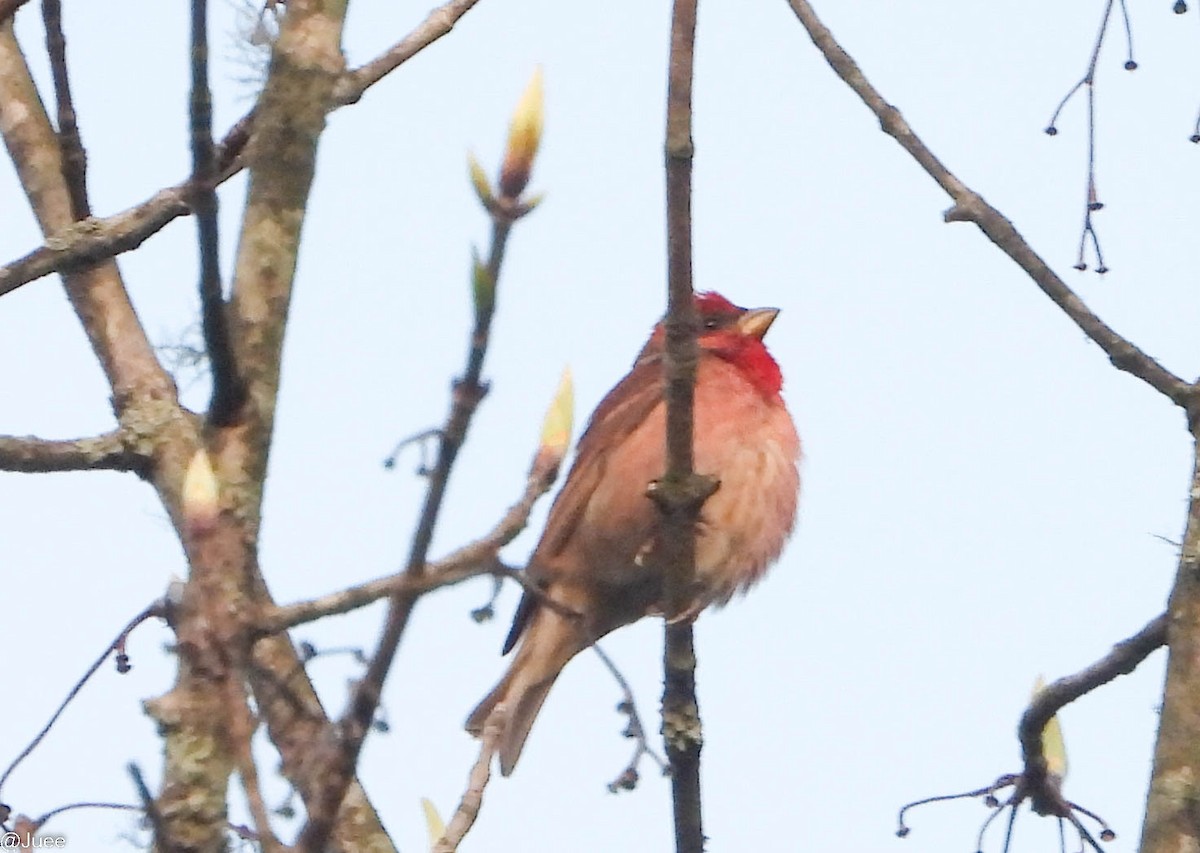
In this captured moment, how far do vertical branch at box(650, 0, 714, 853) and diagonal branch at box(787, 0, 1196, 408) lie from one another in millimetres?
975

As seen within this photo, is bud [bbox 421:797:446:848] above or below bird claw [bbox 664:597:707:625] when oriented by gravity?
below

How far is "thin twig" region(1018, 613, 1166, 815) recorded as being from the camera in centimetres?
429

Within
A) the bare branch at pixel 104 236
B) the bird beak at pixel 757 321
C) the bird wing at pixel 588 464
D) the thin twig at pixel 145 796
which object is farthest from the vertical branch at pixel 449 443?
the bird beak at pixel 757 321

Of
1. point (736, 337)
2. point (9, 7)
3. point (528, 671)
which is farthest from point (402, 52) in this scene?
point (736, 337)

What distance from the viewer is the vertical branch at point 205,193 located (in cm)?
251

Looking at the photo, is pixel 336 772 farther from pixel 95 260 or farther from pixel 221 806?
pixel 95 260

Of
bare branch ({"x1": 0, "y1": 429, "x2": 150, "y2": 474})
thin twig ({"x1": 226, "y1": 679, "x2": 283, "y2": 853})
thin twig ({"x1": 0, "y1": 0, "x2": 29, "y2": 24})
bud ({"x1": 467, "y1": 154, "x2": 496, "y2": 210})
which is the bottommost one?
thin twig ({"x1": 226, "y1": 679, "x2": 283, "y2": 853})

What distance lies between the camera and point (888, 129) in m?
4.62

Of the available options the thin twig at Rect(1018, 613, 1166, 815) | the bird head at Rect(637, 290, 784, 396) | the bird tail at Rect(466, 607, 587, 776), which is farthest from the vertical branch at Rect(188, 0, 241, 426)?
the bird head at Rect(637, 290, 784, 396)

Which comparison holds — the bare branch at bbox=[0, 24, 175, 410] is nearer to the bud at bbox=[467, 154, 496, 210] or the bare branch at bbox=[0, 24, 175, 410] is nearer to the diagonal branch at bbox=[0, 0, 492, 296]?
the diagonal branch at bbox=[0, 0, 492, 296]

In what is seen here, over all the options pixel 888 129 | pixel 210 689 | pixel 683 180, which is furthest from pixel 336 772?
pixel 888 129

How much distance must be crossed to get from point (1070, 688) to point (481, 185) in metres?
2.84

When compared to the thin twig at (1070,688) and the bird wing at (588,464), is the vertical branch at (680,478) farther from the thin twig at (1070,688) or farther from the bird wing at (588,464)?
the bird wing at (588,464)

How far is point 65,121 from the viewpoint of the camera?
4184 mm
